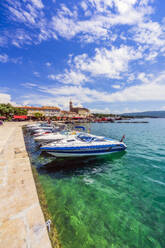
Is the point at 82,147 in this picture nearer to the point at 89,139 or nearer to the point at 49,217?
the point at 89,139

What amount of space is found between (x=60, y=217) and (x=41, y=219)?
3.77 ft

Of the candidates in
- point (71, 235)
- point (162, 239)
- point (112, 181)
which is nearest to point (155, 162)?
point (112, 181)

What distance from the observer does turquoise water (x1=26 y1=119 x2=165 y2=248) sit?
11.7 ft

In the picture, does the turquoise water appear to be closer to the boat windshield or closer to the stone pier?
the stone pier

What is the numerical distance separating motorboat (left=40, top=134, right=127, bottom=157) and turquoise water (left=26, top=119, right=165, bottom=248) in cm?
96

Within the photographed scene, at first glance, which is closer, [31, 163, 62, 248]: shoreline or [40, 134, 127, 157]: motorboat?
[31, 163, 62, 248]: shoreline

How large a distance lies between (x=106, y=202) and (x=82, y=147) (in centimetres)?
485

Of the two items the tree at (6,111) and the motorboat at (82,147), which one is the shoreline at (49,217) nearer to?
the motorboat at (82,147)

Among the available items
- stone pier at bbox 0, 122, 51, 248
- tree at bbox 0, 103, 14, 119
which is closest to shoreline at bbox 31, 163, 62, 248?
stone pier at bbox 0, 122, 51, 248

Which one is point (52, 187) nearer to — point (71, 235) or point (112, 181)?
point (71, 235)

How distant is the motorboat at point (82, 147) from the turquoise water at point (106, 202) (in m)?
0.96

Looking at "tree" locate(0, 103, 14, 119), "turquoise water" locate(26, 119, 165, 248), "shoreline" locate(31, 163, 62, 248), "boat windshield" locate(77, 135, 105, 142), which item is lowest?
"turquoise water" locate(26, 119, 165, 248)

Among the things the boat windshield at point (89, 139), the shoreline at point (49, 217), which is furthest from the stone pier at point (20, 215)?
the boat windshield at point (89, 139)

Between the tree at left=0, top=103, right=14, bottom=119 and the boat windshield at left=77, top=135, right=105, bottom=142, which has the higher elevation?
the tree at left=0, top=103, right=14, bottom=119
